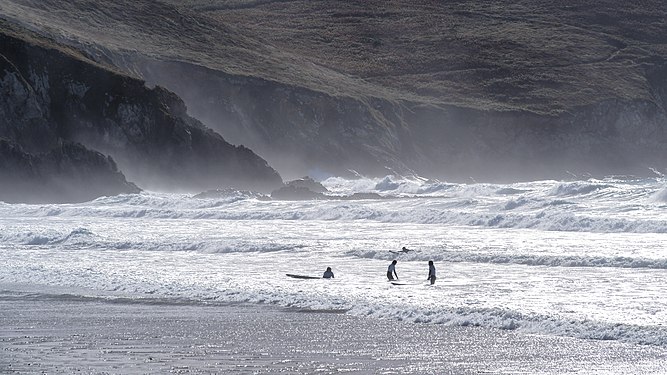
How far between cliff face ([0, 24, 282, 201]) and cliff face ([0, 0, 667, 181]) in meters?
1.94

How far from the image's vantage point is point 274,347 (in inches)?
747

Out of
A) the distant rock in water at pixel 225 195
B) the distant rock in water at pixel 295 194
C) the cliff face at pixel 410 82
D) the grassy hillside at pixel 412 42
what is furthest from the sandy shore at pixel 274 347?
the grassy hillside at pixel 412 42

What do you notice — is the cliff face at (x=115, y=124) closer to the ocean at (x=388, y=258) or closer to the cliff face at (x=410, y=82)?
the cliff face at (x=410, y=82)

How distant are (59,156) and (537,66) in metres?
65.7

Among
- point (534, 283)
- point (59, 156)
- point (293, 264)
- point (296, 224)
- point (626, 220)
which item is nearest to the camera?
point (534, 283)

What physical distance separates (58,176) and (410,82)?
179 ft

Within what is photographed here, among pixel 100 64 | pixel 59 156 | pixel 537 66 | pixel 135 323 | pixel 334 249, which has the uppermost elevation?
pixel 537 66

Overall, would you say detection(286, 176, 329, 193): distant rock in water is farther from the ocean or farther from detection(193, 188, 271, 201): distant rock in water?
the ocean

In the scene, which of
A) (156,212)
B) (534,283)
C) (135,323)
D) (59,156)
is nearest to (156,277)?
(135,323)

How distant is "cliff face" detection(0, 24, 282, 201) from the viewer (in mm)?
66750

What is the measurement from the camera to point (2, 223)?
4484 centimetres

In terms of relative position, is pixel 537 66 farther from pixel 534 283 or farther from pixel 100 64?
pixel 534 283

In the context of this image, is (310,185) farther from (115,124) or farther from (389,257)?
(389,257)

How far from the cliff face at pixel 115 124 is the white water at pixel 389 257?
14.7m
